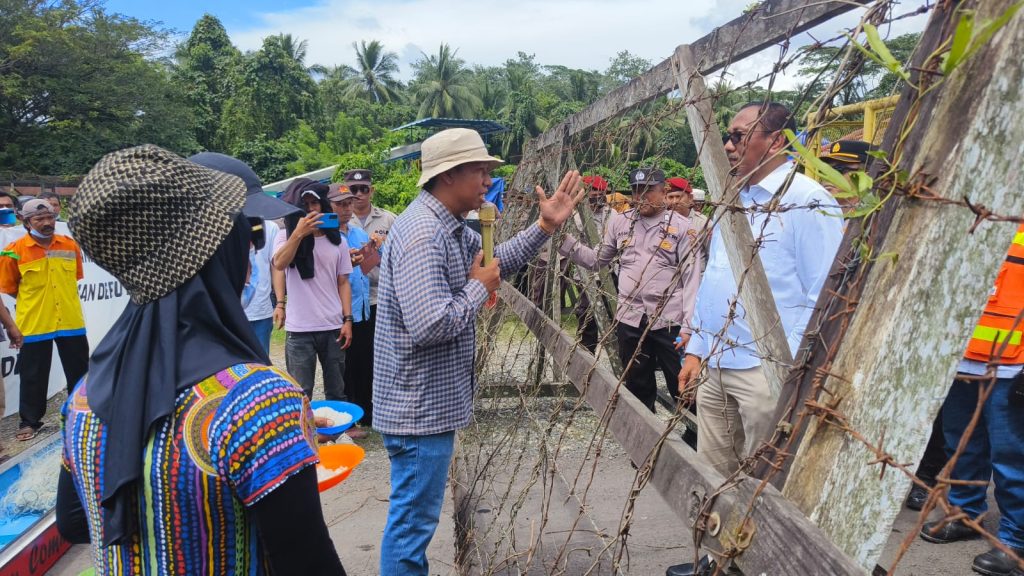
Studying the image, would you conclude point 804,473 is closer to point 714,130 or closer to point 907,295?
point 907,295

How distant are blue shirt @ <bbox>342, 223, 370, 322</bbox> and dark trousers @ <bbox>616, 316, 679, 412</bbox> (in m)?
1.93

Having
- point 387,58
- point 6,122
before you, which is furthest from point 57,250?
point 387,58

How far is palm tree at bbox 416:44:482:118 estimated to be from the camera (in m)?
47.1

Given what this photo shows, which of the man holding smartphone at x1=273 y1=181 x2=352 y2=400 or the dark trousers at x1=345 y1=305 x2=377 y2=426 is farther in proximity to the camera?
the dark trousers at x1=345 y1=305 x2=377 y2=426

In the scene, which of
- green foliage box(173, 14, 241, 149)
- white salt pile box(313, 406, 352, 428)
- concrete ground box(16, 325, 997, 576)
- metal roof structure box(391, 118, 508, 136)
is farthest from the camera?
green foliage box(173, 14, 241, 149)

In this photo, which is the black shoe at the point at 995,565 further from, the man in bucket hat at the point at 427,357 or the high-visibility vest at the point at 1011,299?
the man in bucket hat at the point at 427,357

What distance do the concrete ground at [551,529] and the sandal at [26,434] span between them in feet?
7.77

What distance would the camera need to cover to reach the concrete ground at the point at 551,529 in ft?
10.8

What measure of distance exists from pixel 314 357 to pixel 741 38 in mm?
3936

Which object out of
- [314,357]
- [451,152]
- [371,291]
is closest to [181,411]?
[451,152]

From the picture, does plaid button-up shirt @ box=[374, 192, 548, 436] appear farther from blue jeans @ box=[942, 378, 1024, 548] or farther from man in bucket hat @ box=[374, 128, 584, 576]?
blue jeans @ box=[942, 378, 1024, 548]

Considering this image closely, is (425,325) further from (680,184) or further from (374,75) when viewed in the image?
(374,75)

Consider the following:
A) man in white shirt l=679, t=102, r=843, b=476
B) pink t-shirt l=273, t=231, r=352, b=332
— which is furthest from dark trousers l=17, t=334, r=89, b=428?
man in white shirt l=679, t=102, r=843, b=476

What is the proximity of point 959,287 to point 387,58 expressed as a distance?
2340 inches
